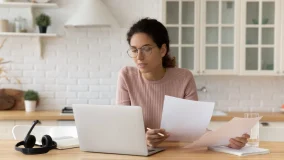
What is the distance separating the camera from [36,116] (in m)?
4.20

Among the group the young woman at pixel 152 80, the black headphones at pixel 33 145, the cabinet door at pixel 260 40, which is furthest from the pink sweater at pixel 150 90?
the cabinet door at pixel 260 40

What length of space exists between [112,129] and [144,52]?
2.38ft

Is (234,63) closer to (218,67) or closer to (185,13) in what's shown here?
(218,67)

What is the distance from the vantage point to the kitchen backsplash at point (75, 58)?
473 centimetres

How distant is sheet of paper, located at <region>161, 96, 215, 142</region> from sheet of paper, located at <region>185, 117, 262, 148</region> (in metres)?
0.09

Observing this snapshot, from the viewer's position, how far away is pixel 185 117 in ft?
7.27

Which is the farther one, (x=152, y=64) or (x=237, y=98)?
(x=237, y=98)

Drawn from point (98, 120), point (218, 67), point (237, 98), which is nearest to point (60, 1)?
point (218, 67)

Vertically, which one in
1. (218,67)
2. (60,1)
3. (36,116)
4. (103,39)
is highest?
(60,1)

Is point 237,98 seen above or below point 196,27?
below

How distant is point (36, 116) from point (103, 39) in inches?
43.3

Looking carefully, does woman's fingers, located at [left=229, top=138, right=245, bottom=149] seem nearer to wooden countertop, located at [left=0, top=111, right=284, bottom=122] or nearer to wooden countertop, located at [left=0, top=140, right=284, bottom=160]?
wooden countertop, located at [left=0, top=140, right=284, bottom=160]

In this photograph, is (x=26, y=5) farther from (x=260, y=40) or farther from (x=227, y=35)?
(x=260, y=40)

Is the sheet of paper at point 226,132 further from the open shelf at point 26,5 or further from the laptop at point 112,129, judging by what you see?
the open shelf at point 26,5
